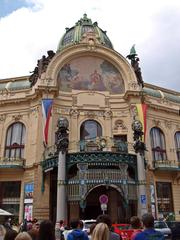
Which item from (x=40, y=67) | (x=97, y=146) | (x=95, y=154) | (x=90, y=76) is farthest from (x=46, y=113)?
(x=90, y=76)

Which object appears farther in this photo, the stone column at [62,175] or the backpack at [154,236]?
the stone column at [62,175]

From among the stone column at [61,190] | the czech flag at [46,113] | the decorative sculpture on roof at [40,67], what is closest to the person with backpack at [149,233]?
the stone column at [61,190]

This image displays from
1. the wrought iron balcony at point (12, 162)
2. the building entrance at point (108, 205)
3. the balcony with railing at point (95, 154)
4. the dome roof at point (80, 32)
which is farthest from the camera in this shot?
the dome roof at point (80, 32)

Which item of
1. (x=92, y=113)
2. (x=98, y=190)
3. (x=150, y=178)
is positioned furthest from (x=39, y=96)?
(x=150, y=178)

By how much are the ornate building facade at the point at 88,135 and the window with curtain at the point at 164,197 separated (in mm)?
90

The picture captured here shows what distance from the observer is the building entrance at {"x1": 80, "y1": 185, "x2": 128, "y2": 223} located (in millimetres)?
23953

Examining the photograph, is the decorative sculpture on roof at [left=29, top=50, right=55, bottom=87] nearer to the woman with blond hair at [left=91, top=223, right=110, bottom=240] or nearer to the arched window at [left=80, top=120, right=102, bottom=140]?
the arched window at [left=80, top=120, right=102, bottom=140]

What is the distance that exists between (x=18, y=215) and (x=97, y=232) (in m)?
21.7

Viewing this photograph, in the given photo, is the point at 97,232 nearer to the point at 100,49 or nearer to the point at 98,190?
the point at 98,190

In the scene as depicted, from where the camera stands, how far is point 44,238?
15.1 feet

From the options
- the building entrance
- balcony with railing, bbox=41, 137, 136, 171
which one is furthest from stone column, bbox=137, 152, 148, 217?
the building entrance

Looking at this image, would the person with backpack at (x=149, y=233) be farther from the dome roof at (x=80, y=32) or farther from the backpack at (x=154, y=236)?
the dome roof at (x=80, y=32)

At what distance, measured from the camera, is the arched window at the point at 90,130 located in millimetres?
27281

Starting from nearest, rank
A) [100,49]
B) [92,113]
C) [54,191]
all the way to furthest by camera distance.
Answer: [54,191] < [92,113] < [100,49]
